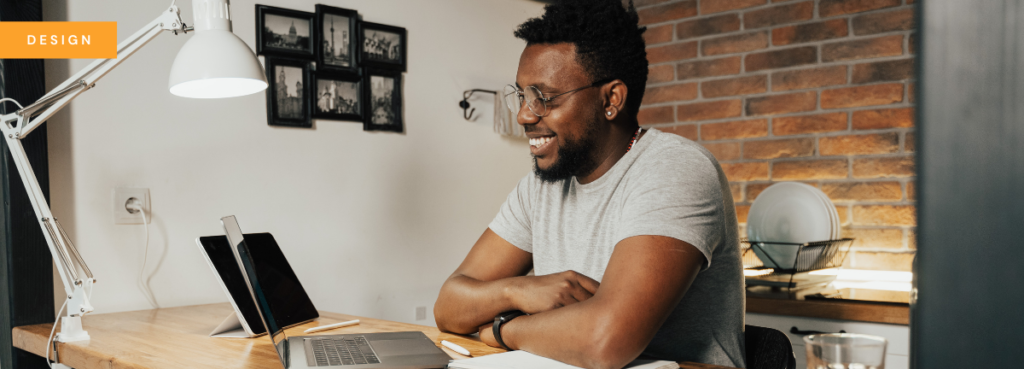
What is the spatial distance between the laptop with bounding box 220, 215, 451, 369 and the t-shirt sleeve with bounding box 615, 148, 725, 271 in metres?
0.40

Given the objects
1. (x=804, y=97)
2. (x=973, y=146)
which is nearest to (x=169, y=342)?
(x=973, y=146)

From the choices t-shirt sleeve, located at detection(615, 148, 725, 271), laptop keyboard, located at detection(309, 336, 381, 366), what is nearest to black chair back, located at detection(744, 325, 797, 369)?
t-shirt sleeve, located at detection(615, 148, 725, 271)

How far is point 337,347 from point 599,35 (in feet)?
2.64

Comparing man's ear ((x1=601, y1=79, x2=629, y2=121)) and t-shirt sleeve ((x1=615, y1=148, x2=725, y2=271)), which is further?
man's ear ((x1=601, y1=79, x2=629, y2=121))

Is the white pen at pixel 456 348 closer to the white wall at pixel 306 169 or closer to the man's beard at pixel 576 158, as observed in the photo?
the man's beard at pixel 576 158

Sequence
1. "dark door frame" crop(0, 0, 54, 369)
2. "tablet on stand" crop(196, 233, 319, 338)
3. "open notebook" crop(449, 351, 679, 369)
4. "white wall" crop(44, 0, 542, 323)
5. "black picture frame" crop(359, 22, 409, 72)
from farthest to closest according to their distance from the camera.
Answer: "black picture frame" crop(359, 22, 409, 72)
"white wall" crop(44, 0, 542, 323)
"dark door frame" crop(0, 0, 54, 369)
"tablet on stand" crop(196, 233, 319, 338)
"open notebook" crop(449, 351, 679, 369)

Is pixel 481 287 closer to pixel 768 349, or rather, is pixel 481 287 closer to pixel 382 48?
pixel 768 349

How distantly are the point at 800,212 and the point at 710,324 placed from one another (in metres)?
1.13

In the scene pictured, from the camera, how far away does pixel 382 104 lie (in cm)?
236

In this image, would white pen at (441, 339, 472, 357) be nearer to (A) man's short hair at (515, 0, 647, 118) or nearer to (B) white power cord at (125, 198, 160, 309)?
(A) man's short hair at (515, 0, 647, 118)

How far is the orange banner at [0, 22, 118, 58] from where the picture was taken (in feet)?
5.13

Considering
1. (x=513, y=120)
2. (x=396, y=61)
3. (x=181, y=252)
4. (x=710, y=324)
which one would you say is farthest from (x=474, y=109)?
(x=710, y=324)

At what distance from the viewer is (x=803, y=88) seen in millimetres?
2488

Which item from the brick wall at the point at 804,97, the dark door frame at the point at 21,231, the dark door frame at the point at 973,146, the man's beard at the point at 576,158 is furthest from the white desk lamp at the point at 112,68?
the brick wall at the point at 804,97
